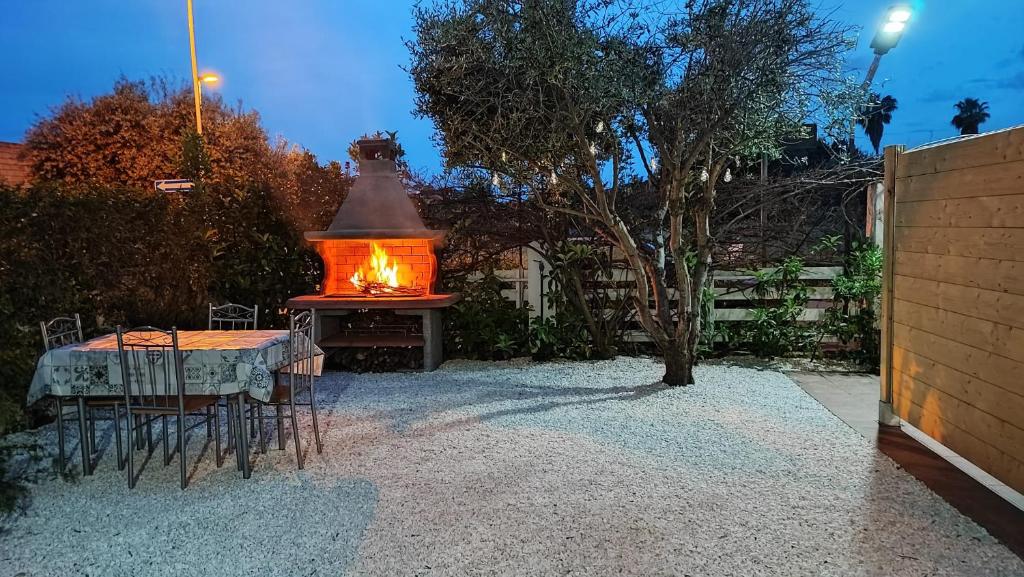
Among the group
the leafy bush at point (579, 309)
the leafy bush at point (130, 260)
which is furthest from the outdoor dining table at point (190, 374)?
the leafy bush at point (579, 309)

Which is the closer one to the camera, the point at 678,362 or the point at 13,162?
the point at 678,362

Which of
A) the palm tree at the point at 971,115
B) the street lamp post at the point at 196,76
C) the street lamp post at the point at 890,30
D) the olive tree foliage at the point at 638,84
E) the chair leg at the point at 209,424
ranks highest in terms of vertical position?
the palm tree at the point at 971,115

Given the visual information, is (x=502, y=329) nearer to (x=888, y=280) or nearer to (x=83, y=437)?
(x=888, y=280)

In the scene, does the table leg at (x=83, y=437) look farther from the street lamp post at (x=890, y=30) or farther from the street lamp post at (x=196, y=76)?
the street lamp post at (x=196, y=76)

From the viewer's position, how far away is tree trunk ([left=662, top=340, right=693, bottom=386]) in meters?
5.57

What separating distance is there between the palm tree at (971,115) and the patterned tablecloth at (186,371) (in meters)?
31.2

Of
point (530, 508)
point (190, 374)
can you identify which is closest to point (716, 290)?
point (530, 508)

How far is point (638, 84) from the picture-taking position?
4832 millimetres

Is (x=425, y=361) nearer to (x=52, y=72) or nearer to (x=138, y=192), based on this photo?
(x=138, y=192)

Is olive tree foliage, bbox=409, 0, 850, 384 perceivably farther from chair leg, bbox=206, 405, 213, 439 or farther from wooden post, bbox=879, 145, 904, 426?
chair leg, bbox=206, 405, 213, 439

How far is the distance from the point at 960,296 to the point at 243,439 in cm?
410

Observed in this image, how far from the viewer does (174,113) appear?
15594 millimetres

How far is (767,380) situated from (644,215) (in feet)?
7.28

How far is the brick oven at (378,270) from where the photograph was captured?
20.4 feet
